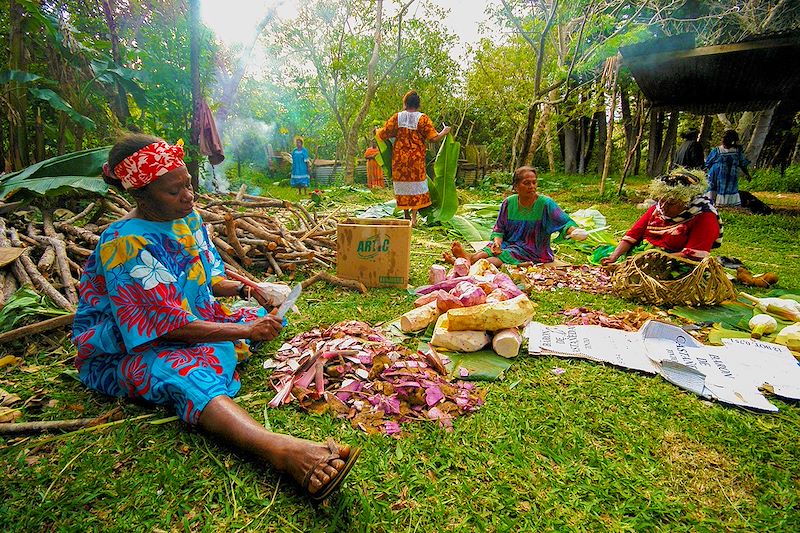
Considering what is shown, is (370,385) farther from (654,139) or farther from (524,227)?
(654,139)

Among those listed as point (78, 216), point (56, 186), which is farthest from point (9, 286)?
point (78, 216)

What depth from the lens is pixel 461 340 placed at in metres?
2.61

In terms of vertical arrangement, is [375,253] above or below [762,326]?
above

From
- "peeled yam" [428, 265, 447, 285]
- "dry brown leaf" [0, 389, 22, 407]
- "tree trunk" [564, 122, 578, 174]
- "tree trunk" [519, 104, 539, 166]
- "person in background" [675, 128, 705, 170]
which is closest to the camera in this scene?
"dry brown leaf" [0, 389, 22, 407]

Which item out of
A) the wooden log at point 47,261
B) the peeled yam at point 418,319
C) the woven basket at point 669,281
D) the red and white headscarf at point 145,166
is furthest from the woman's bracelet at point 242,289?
the woven basket at point 669,281

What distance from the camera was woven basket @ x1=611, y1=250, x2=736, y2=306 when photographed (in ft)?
11.0

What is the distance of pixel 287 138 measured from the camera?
83.8ft

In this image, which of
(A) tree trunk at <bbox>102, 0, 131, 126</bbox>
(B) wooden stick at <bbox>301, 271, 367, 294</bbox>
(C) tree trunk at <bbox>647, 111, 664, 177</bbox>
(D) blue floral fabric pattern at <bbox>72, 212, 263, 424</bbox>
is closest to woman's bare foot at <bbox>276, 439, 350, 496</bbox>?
(D) blue floral fabric pattern at <bbox>72, 212, 263, 424</bbox>

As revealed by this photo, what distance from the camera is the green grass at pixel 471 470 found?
4.79ft

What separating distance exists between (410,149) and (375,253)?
3.21 m

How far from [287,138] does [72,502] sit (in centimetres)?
2643

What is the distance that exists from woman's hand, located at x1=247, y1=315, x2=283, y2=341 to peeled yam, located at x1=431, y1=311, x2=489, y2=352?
114 cm

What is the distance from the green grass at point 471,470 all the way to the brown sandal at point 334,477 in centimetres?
10

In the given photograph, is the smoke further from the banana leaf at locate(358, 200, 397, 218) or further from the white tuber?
the white tuber
